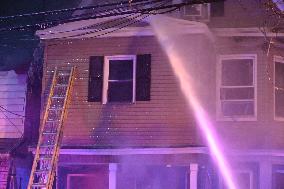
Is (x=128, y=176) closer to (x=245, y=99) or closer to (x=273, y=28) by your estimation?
(x=245, y=99)

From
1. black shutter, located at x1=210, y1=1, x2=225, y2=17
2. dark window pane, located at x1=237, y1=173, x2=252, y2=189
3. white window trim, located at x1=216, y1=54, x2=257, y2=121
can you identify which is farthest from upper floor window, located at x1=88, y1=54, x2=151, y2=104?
dark window pane, located at x1=237, y1=173, x2=252, y2=189

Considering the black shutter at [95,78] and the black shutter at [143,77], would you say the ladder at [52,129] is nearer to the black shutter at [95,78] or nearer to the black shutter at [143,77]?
the black shutter at [95,78]

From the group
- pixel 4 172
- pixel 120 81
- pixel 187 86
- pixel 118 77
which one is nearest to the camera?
pixel 187 86

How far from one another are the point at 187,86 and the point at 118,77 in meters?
2.22

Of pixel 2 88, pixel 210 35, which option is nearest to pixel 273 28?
pixel 210 35

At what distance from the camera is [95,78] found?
1354cm

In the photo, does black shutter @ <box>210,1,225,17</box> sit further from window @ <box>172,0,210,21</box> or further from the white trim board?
the white trim board

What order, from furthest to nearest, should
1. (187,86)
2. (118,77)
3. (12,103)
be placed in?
(12,103) < (118,77) < (187,86)

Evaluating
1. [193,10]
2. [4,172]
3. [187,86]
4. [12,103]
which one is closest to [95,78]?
[187,86]

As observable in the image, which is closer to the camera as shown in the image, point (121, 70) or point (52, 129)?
point (52, 129)

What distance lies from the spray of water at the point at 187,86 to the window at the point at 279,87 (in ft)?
7.46

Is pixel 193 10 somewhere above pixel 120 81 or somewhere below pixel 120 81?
above

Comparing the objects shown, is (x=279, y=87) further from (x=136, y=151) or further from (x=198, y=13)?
(x=136, y=151)

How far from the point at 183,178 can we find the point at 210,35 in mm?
4452
